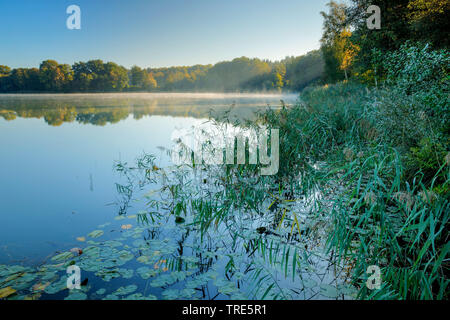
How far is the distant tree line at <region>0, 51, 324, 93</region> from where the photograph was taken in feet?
68.2

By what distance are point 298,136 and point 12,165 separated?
6.33 meters

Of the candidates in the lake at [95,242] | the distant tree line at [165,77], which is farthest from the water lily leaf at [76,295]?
the distant tree line at [165,77]

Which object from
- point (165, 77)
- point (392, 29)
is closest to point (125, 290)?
point (392, 29)

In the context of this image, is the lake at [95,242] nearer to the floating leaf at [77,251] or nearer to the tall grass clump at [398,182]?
the floating leaf at [77,251]

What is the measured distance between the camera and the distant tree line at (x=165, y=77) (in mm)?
20797

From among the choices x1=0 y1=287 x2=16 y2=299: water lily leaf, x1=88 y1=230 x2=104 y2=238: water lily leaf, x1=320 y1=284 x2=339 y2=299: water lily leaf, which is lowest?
x1=320 y1=284 x2=339 y2=299: water lily leaf

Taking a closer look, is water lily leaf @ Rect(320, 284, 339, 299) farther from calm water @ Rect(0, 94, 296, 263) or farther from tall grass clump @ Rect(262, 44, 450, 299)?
calm water @ Rect(0, 94, 296, 263)

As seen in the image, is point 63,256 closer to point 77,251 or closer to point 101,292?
point 77,251

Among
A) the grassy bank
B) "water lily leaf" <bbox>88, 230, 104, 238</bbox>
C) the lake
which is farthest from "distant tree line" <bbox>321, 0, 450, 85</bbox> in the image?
"water lily leaf" <bbox>88, 230, 104, 238</bbox>

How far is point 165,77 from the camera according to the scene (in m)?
36.6

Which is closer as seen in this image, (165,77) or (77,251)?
(77,251)

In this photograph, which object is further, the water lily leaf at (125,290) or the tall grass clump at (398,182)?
the water lily leaf at (125,290)
